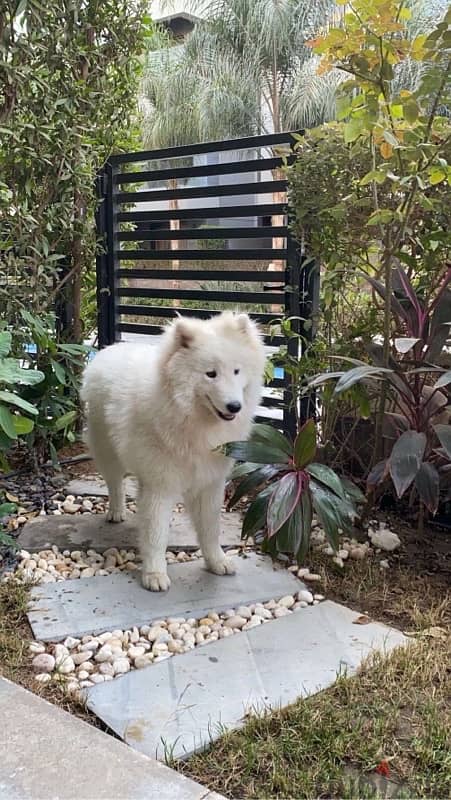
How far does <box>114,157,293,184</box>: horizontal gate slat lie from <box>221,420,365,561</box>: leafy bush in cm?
174

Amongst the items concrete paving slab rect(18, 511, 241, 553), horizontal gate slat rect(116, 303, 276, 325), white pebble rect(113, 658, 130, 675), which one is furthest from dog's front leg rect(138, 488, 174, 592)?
horizontal gate slat rect(116, 303, 276, 325)

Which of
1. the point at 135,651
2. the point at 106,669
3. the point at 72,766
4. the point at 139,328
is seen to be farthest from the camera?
the point at 139,328

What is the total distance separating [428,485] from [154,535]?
3.71ft

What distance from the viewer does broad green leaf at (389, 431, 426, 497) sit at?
2557mm

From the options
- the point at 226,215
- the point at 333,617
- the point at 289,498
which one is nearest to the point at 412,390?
the point at 289,498

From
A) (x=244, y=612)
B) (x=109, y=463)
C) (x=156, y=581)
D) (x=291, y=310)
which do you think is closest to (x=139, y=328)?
A: (x=291, y=310)

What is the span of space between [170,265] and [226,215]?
0.77 m

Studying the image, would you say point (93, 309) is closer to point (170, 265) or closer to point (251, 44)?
point (170, 265)

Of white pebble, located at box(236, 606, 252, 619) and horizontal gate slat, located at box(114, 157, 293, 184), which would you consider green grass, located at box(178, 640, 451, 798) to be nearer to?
white pebble, located at box(236, 606, 252, 619)

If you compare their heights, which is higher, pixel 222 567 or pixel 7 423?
pixel 7 423

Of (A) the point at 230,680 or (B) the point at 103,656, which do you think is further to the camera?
(B) the point at 103,656

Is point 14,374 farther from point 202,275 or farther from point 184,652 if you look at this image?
point 202,275

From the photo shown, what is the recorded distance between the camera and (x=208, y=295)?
184 inches

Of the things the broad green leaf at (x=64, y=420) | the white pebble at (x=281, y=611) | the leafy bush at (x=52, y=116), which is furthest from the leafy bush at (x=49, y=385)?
the white pebble at (x=281, y=611)
